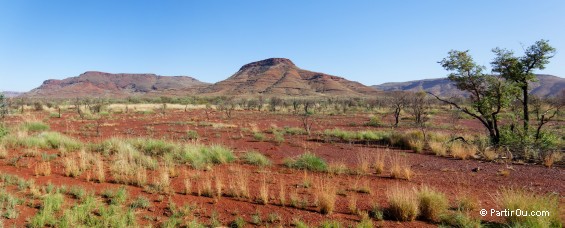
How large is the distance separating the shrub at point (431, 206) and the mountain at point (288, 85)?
403 ft

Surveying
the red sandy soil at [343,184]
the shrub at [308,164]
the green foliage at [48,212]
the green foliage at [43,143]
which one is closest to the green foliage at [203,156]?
the red sandy soil at [343,184]

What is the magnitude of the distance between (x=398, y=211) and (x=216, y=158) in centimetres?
703

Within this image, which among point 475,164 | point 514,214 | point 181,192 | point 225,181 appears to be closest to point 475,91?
point 475,164

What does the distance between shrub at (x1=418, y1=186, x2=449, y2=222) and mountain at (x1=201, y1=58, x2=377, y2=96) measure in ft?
403

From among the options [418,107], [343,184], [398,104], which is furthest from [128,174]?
[418,107]

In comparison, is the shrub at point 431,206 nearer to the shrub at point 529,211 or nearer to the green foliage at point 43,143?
the shrub at point 529,211

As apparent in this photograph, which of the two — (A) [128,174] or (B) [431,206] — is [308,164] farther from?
(A) [128,174]

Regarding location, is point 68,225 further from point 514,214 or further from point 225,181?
point 514,214

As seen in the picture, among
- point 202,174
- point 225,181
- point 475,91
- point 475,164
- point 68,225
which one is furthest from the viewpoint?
point 475,91

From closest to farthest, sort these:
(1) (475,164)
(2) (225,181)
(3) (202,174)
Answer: (2) (225,181), (3) (202,174), (1) (475,164)

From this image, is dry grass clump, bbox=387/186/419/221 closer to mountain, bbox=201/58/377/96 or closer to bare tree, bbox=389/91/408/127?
bare tree, bbox=389/91/408/127

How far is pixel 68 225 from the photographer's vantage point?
5.40 metres

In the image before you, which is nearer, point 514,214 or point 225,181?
point 514,214

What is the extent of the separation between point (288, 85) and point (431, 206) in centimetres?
14375
